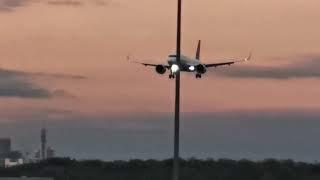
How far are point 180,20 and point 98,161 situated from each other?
182 ft

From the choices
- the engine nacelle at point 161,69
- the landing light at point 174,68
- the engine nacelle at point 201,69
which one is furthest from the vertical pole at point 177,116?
the engine nacelle at point 161,69

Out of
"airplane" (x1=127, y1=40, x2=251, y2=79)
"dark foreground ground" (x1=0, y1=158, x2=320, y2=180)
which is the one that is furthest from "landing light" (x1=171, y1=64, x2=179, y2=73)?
"dark foreground ground" (x1=0, y1=158, x2=320, y2=180)

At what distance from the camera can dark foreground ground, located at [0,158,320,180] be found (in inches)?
3312

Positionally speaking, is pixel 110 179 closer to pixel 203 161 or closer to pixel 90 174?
pixel 90 174

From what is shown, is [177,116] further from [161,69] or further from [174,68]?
[161,69]

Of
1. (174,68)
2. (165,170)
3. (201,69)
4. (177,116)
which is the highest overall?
(201,69)

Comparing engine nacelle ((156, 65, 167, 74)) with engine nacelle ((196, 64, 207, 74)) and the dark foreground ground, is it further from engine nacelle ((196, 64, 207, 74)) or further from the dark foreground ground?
the dark foreground ground

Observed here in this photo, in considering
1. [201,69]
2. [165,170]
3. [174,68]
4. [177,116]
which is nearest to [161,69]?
Answer: [201,69]

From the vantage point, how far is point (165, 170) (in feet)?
297

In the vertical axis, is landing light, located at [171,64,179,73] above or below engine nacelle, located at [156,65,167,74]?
below

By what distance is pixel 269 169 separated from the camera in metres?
90.4

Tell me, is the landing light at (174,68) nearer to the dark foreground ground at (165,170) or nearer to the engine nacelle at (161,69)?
the engine nacelle at (161,69)

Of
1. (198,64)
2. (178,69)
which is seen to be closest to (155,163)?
(198,64)

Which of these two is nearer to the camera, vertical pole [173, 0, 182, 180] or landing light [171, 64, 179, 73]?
A: vertical pole [173, 0, 182, 180]
